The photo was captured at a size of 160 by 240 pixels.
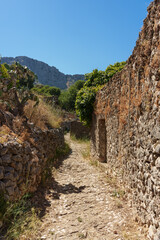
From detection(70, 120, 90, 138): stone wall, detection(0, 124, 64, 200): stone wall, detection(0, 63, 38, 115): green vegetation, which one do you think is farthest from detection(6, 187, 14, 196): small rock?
detection(70, 120, 90, 138): stone wall

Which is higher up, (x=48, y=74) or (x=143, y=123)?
(x=48, y=74)

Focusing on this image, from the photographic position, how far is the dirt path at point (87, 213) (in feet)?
8.72

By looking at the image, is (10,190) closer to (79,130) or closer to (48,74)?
(79,130)

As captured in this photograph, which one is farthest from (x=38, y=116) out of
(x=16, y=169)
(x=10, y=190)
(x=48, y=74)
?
(x=48, y=74)

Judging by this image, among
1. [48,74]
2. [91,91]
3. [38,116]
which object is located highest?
[48,74]

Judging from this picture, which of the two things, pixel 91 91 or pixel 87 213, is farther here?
pixel 91 91

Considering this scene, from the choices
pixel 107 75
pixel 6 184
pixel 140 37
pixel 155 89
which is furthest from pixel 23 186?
pixel 107 75

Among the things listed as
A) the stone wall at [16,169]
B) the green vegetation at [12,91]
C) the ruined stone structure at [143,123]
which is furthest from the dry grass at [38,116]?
the ruined stone structure at [143,123]

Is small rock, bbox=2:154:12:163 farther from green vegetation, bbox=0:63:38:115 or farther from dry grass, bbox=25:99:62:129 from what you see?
dry grass, bbox=25:99:62:129

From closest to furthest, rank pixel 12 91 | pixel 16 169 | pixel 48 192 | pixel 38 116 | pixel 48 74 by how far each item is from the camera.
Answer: pixel 16 169 → pixel 48 192 → pixel 12 91 → pixel 38 116 → pixel 48 74

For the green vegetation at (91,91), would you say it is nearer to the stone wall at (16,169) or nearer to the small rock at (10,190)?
the stone wall at (16,169)

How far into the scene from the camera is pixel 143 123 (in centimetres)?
289

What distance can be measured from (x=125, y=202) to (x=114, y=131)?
1.94 m

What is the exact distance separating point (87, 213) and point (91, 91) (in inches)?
228
